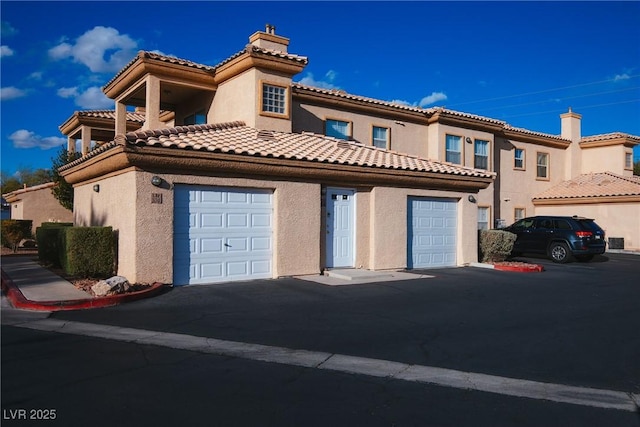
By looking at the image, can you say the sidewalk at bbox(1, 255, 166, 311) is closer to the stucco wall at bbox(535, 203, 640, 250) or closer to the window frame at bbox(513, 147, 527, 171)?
the window frame at bbox(513, 147, 527, 171)

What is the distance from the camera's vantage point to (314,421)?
4367mm

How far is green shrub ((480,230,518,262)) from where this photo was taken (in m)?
18.0

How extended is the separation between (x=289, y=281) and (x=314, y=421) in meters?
8.08

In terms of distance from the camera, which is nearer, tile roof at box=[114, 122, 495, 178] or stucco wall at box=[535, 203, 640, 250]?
tile roof at box=[114, 122, 495, 178]

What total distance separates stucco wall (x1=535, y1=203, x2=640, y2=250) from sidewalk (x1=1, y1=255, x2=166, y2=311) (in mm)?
23997

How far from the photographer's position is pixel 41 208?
27.5 meters

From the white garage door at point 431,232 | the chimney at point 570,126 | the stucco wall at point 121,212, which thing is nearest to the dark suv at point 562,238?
the white garage door at point 431,232

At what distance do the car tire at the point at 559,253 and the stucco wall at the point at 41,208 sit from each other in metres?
23.5

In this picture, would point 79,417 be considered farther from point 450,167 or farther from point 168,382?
point 450,167

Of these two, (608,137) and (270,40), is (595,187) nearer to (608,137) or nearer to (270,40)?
(608,137)

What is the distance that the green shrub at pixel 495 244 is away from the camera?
707 inches

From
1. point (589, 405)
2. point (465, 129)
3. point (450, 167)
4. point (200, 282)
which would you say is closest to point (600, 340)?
point (589, 405)

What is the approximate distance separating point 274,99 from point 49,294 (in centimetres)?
948

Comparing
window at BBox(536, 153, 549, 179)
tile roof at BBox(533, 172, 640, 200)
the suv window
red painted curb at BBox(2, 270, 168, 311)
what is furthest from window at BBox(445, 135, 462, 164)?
red painted curb at BBox(2, 270, 168, 311)
